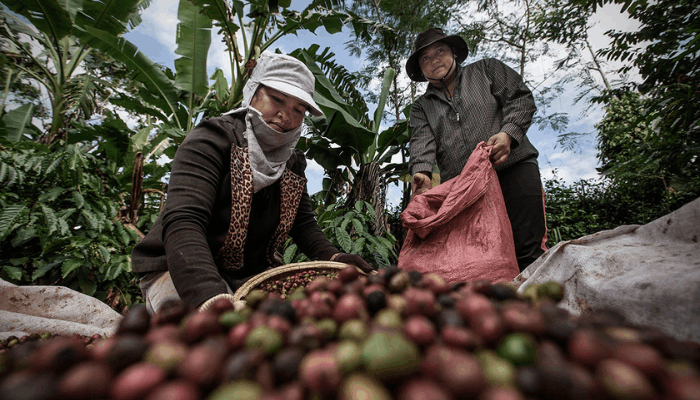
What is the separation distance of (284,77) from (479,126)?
1.34m

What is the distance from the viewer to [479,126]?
2.18 metres

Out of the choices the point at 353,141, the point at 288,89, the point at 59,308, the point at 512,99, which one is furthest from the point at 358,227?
the point at 59,308

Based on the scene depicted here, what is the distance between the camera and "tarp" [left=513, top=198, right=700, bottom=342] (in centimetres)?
68

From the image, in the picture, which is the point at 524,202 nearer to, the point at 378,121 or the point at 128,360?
the point at 128,360

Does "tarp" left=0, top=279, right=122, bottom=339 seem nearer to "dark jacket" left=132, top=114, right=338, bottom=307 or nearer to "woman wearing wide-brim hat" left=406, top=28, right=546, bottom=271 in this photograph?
"dark jacket" left=132, top=114, right=338, bottom=307

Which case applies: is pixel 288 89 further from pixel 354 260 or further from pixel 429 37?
pixel 429 37

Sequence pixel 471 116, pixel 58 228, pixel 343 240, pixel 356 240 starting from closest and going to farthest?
pixel 471 116
pixel 58 228
pixel 343 240
pixel 356 240

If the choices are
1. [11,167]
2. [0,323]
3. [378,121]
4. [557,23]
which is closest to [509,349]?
[0,323]

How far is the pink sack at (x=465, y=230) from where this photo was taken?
1.61 meters

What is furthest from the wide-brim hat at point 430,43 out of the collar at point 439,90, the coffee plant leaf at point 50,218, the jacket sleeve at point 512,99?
the coffee plant leaf at point 50,218

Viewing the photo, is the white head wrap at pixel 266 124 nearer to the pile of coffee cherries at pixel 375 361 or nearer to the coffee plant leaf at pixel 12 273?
the pile of coffee cherries at pixel 375 361

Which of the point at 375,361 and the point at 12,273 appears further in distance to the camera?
the point at 12,273

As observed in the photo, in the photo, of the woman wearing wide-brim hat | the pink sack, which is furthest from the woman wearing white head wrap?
the woman wearing wide-brim hat

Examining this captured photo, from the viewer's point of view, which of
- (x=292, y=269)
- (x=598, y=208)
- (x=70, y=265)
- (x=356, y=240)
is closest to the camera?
(x=292, y=269)
